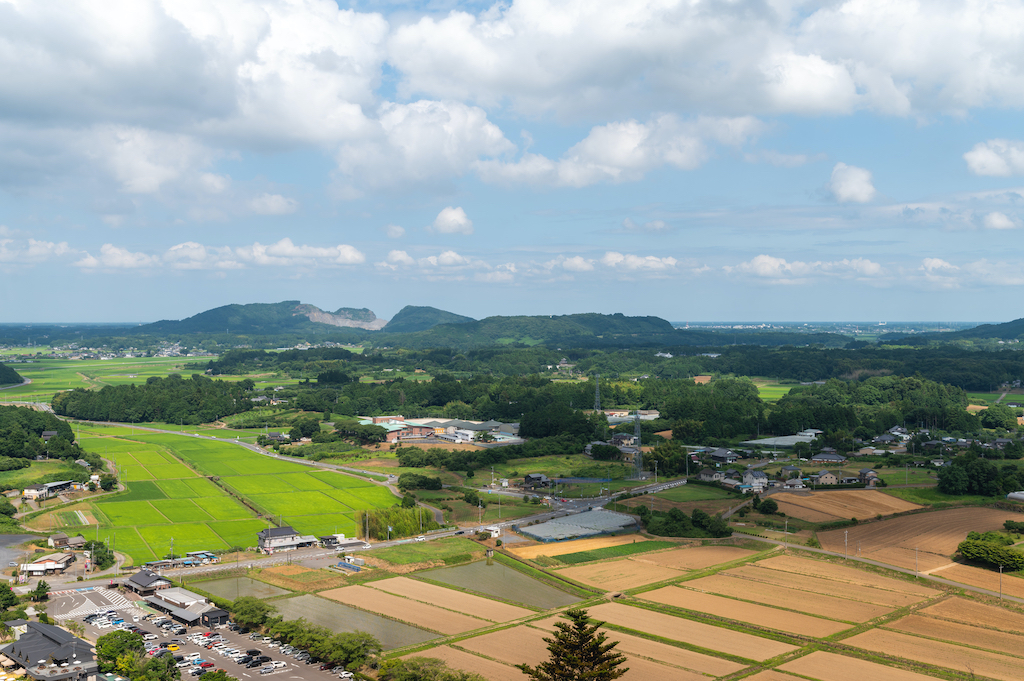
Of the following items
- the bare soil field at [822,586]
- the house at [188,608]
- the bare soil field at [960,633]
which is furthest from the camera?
the bare soil field at [822,586]

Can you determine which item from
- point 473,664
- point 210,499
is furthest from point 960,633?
point 210,499

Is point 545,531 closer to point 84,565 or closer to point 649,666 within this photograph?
point 649,666

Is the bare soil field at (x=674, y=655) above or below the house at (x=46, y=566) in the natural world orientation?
above

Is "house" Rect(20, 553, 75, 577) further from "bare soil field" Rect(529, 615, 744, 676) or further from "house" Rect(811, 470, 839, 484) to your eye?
"house" Rect(811, 470, 839, 484)

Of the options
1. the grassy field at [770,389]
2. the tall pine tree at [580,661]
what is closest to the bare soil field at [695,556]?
the tall pine tree at [580,661]

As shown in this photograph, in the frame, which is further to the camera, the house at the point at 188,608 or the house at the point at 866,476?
the house at the point at 866,476

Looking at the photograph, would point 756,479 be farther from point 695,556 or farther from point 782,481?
point 695,556

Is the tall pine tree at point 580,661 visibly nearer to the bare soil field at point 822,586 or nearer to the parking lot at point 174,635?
the parking lot at point 174,635
